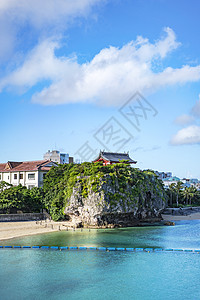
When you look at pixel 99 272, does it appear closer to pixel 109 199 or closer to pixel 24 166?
pixel 109 199

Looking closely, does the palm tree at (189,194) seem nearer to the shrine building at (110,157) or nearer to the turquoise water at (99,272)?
the shrine building at (110,157)

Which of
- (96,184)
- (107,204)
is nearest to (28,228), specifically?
(96,184)

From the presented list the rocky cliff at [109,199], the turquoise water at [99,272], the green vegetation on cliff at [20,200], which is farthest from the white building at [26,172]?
the turquoise water at [99,272]

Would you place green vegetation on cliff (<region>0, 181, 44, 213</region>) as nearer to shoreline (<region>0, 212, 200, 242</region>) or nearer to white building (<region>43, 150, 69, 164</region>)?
shoreline (<region>0, 212, 200, 242</region>)

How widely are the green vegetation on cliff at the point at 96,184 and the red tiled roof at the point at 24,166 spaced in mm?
4243

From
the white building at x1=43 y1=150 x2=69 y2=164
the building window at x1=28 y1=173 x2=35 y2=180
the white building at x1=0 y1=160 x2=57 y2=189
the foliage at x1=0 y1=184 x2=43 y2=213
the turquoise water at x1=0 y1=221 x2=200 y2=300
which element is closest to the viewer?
the turquoise water at x1=0 y1=221 x2=200 y2=300

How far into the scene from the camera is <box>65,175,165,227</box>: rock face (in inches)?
1658

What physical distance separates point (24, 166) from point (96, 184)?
789 inches

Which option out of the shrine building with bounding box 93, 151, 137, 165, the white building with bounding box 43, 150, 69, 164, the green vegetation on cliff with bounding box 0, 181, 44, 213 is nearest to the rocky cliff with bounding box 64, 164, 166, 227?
the green vegetation on cliff with bounding box 0, 181, 44, 213

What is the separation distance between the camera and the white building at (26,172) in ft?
181

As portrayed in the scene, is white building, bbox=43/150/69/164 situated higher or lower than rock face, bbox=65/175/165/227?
higher

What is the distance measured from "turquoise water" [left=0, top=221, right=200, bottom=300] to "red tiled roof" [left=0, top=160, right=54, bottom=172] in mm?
22738

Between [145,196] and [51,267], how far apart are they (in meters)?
26.6

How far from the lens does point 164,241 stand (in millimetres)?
34250
